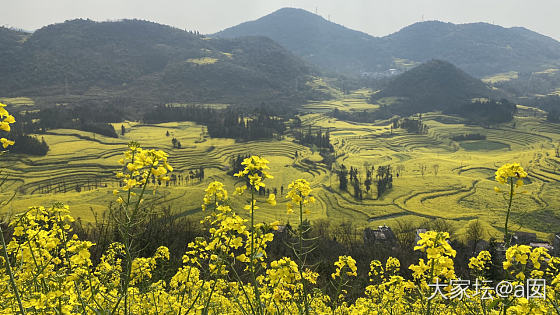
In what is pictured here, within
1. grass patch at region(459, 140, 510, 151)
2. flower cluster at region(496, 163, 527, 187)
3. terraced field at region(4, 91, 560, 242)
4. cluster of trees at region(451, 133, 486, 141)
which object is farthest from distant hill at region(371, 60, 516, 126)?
flower cluster at region(496, 163, 527, 187)

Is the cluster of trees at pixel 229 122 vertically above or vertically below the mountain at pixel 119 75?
below

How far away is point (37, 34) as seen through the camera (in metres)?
181

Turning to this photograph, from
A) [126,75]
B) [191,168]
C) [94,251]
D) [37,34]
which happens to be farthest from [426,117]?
[37,34]

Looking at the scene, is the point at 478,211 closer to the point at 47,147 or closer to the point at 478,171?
the point at 478,171

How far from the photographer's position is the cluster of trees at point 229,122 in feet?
297

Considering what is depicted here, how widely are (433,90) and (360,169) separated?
104 meters

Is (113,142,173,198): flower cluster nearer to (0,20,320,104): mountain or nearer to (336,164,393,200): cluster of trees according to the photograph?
(336,164,393,200): cluster of trees

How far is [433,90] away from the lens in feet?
496

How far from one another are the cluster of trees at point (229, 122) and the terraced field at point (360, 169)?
4388mm

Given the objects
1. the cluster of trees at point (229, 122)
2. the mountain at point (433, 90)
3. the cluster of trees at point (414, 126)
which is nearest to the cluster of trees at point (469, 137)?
the cluster of trees at point (414, 126)

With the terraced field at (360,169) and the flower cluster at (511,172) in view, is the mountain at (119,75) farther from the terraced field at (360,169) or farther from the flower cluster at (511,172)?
the flower cluster at (511,172)

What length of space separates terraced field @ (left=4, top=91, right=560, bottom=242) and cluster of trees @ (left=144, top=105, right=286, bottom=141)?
4.39m

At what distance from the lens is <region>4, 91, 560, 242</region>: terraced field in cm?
4500

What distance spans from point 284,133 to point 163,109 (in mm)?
46406
